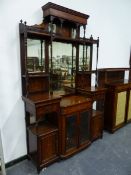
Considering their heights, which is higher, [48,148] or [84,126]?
[84,126]

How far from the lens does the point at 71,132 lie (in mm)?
2420

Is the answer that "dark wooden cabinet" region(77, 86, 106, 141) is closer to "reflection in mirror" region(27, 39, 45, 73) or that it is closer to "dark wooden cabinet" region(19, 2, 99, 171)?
"dark wooden cabinet" region(19, 2, 99, 171)

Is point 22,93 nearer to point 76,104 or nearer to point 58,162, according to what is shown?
point 76,104

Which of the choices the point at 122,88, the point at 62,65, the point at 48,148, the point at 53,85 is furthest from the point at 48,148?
the point at 122,88

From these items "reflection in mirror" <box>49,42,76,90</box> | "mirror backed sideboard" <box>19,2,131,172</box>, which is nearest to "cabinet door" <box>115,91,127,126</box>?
"mirror backed sideboard" <box>19,2,131,172</box>

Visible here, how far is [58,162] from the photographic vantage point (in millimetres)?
2355

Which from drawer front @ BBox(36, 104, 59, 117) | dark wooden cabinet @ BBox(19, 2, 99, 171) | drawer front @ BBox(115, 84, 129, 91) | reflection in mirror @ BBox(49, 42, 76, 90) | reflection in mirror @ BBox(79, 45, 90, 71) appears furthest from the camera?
drawer front @ BBox(115, 84, 129, 91)

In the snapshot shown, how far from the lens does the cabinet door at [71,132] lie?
2.34 m

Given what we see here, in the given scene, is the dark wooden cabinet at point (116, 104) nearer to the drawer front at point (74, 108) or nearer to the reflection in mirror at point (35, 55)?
the drawer front at point (74, 108)

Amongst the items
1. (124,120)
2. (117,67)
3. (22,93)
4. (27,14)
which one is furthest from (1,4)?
(124,120)

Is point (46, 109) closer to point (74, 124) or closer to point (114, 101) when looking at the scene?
point (74, 124)

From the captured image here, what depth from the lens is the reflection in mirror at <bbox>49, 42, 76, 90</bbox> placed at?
8.17ft

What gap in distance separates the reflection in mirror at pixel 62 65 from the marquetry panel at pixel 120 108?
1134 mm

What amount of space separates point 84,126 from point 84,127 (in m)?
0.02
